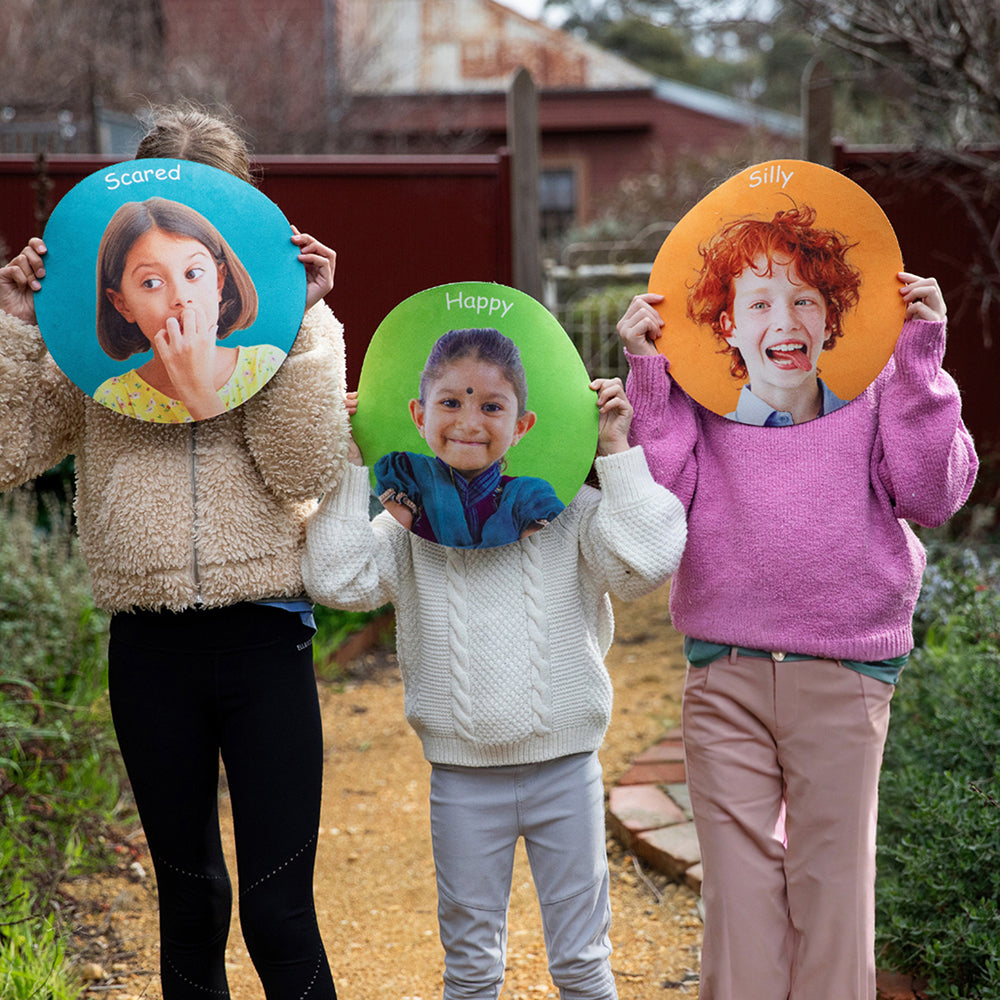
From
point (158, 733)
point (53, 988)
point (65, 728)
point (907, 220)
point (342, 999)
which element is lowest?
point (342, 999)

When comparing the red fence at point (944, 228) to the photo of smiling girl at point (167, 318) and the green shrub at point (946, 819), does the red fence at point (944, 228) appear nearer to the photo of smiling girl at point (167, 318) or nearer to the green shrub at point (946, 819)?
the green shrub at point (946, 819)

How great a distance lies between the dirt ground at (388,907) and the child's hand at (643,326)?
58.8 inches

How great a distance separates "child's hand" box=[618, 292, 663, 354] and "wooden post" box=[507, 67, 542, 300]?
2.80 metres

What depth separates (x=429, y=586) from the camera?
190 centimetres

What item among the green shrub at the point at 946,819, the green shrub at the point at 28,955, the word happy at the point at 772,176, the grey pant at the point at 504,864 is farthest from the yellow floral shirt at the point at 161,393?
the green shrub at the point at 946,819

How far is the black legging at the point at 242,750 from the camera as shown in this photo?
181 centimetres

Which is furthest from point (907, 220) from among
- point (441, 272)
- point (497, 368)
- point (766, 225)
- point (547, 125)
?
point (547, 125)

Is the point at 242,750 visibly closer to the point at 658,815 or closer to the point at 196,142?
the point at 196,142

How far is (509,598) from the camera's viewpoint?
1.88 metres

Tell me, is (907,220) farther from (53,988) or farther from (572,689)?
(53,988)

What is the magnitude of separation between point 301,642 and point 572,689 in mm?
473

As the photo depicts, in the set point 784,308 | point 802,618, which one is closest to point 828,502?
point 802,618

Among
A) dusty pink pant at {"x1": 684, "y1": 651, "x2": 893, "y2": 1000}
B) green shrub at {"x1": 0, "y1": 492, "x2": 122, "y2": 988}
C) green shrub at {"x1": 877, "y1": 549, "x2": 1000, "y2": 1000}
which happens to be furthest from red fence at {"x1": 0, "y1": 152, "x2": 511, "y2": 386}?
dusty pink pant at {"x1": 684, "y1": 651, "x2": 893, "y2": 1000}

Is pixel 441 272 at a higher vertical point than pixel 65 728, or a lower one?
higher
